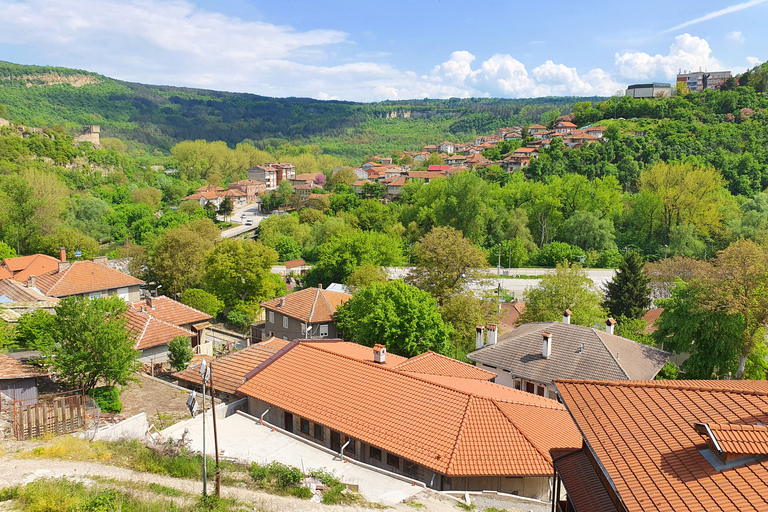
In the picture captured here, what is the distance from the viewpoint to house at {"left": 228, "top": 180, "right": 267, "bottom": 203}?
4675 inches

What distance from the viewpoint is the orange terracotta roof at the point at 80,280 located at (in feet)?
127

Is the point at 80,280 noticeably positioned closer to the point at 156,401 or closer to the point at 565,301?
the point at 156,401

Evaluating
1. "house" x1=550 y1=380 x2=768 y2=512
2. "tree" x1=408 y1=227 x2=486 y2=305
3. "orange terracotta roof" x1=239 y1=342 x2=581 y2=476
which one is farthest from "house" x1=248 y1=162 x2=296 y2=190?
"house" x1=550 y1=380 x2=768 y2=512

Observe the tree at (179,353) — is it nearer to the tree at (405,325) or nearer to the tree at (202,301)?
the tree at (405,325)

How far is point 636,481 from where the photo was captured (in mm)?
8031

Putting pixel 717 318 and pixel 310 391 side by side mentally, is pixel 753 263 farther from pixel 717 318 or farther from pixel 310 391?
pixel 310 391

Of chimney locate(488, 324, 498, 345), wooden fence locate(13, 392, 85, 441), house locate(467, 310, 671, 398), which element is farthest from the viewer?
chimney locate(488, 324, 498, 345)

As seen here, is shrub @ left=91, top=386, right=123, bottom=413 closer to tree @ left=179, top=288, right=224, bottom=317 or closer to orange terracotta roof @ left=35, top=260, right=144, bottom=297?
tree @ left=179, top=288, right=224, bottom=317

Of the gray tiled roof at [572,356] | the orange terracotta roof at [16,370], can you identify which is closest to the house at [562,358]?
the gray tiled roof at [572,356]

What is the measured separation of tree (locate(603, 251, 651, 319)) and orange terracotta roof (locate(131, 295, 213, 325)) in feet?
96.7

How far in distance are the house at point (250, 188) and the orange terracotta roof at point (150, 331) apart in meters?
91.3

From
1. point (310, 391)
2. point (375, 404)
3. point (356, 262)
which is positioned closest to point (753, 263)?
point (375, 404)

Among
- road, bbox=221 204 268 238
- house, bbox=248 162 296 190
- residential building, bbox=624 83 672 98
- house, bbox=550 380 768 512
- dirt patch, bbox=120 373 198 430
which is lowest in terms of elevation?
road, bbox=221 204 268 238

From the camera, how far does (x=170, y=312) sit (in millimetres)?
33625
